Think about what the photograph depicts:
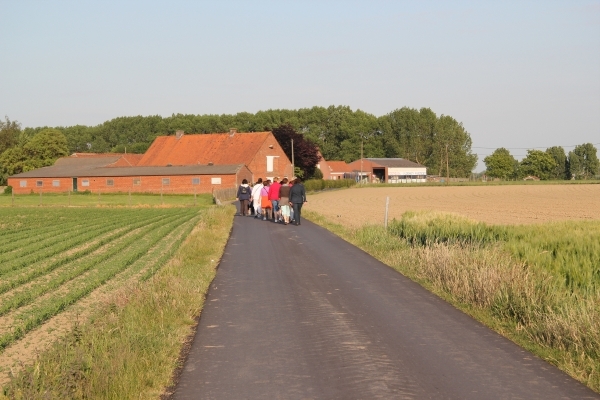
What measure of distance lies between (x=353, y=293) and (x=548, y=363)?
4322 mm

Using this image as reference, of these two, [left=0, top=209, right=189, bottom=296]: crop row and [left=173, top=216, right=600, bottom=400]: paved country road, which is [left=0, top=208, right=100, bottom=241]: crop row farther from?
[left=173, top=216, right=600, bottom=400]: paved country road

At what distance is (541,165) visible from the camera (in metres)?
153

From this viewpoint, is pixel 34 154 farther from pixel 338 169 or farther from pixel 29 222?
pixel 29 222

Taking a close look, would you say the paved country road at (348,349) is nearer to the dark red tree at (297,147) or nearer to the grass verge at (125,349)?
the grass verge at (125,349)

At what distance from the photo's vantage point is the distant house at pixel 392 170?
4921 inches

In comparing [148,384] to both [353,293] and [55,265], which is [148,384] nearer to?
[353,293]

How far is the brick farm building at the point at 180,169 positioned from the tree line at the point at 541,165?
90012 millimetres

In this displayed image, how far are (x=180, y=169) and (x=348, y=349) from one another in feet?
217

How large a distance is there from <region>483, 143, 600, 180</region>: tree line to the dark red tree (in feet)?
272

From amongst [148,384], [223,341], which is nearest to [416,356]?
[223,341]

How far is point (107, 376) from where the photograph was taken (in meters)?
6.22

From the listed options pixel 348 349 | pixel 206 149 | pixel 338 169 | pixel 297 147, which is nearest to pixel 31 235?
pixel 348 349

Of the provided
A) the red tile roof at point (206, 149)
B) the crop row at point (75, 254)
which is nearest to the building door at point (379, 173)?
the red tile roof at point (206, 149)

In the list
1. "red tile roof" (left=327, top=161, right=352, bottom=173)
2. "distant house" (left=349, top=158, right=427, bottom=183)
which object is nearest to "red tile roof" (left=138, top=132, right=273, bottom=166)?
"distant house" (left=349, top=158, right=427, bottom=183)
